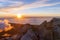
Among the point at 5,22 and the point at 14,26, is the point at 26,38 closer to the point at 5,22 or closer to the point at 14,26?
the point at 14,26

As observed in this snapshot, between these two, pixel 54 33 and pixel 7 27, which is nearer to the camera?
pixel 54 33

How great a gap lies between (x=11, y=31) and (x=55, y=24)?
1868 millimetres

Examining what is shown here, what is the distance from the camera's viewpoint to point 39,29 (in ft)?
15.0

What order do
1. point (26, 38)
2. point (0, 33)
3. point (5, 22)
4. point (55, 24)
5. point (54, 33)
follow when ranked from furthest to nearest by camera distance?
1. point (5, 22)
2. point (0, 33)
3. point (55, 24)
4. point (54, 33)
5. point (26, 38)

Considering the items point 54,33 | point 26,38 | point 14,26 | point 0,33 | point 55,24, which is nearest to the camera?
point 26,38

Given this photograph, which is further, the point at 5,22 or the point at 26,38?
the point at 5,22

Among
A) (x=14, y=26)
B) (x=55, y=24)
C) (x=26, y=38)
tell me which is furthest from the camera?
(x=14, y=26)

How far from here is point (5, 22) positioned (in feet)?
19.6

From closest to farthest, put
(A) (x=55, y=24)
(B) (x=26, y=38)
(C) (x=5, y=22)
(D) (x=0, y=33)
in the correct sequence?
(B) (x=26, y=38) → (A) (x=55, y=24) → (D) (x=0, y=33) → (C) (x=5, y=22)

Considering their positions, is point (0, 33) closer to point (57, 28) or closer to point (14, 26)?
point (14, 26)

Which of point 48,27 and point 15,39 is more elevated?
point 48,27

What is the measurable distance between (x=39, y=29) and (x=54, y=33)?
21.9 inches

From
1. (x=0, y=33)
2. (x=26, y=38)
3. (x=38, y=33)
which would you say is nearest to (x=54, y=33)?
(x=38, y=33)

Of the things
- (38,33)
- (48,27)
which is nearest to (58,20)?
(48,27)
